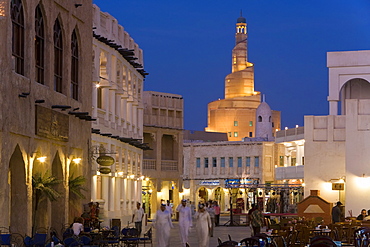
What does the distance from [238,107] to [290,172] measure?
71750 mm

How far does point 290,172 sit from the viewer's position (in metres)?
76.8

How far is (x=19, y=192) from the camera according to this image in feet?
79.1

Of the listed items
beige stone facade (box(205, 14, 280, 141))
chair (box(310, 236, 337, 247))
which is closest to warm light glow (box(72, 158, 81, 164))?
chair (box(310, 236, 337, 247))

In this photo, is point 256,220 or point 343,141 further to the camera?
point 343,141

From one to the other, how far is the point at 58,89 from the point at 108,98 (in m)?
13.4

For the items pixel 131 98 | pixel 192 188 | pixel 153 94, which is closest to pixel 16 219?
pixel 131 98

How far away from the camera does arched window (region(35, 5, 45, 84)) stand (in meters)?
25.7

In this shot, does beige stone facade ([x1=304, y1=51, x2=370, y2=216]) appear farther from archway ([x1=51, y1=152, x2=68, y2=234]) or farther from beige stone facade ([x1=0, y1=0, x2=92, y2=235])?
archway ([x1=51, y1=152, x2=68, y2=234])

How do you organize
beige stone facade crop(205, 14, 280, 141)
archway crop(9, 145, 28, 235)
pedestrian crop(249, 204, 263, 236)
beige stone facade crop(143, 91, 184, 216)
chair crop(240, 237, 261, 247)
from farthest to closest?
beige stone facade crop(205, 14, 280, 141) → beige stone facade crop(143, 91, 184, 216) → pedestrian crop(249, 204, 263, 236) → archway crop(9, 145, 28, 235) → chair crop(240, 237, 261, 247)

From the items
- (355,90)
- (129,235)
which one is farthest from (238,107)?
(129,235)

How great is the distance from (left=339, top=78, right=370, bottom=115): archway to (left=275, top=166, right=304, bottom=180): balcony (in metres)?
18.0

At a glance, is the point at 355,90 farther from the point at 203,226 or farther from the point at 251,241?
the point at 251,241

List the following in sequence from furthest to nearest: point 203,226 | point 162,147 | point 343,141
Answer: point 162,147
point 343,141
point 203,226

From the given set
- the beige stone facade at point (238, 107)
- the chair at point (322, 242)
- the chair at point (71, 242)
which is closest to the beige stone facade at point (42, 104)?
the chair at point (71, 242)
